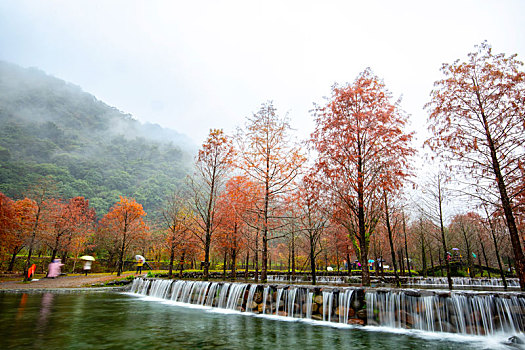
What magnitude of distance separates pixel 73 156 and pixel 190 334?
147m

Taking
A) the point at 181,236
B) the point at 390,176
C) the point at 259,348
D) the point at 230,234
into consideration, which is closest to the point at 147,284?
the point at 181,236

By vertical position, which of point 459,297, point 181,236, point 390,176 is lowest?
point 459,297

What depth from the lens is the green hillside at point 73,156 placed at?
9481 cm

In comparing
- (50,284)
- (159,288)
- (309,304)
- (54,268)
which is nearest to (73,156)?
(54,268)

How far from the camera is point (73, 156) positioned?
126625 millimetres

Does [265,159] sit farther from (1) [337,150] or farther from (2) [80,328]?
(2) [80,328]

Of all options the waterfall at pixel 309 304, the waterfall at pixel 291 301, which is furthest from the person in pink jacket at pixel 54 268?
the waterfall at pixel 309 304

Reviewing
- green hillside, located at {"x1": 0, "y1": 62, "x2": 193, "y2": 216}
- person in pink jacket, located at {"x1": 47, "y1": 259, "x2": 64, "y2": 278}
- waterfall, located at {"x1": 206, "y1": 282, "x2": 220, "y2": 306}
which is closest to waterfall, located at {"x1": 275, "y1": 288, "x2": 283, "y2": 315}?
waterfall, located at {"x1": 206, "y1": 282, "x2": 220, "y2": 306}

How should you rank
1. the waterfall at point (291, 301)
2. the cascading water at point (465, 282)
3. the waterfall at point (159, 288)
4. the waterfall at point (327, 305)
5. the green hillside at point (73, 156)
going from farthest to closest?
the green hillside at point (73, 156), the cascading water at point (465, 282), the waterfall at point (159, 288), the waterfall at point (291, 301), the waterfall at point (327, 305)

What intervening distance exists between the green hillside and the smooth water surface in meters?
73.1

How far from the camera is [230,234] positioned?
22.6 meters

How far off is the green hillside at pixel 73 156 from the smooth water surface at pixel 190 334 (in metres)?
73.1

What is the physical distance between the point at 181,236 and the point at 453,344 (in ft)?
75.4

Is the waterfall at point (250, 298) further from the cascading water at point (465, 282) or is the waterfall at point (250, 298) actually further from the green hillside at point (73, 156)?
the green hillside at point (73, 156)
